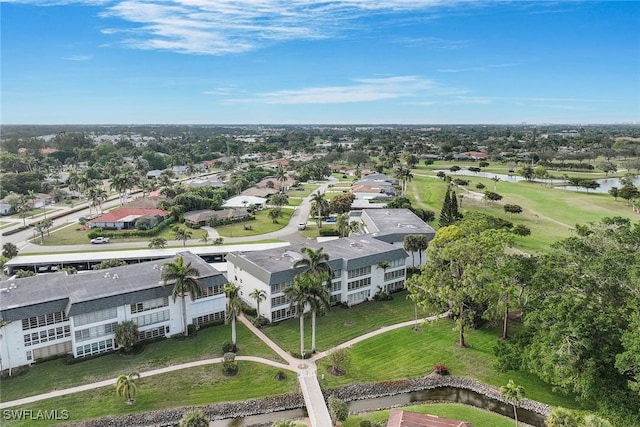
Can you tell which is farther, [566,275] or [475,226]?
[475,226]

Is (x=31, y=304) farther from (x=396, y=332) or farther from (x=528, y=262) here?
(x=528, y=262)

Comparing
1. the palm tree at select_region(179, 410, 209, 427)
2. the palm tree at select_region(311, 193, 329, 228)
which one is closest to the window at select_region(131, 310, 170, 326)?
the palm tree at select_region(179, 410, 209, 427)

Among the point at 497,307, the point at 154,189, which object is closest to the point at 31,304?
the point at 497,307

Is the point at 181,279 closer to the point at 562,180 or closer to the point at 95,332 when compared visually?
the point at 95,332

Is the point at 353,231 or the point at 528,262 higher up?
the point at 528,262

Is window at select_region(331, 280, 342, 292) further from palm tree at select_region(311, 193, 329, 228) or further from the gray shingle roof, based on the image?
palm tree at select_region(311, 193, 329, 228)

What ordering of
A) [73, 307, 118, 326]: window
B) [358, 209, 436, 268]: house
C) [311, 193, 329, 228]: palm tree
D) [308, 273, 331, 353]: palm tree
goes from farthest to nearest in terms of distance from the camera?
[311, 193, 329, 228]: palm tree → [358, 209, 436, 268]: house → [308, 273, 331, 353]: palm tree → [73, 307, 118, 326]: window

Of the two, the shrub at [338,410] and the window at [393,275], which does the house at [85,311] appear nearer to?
the shrub at [338,410]
